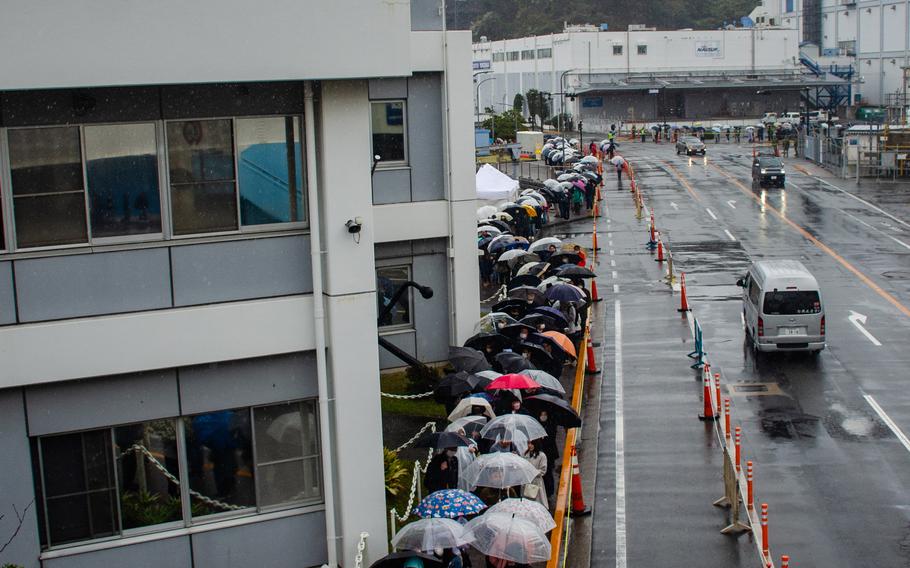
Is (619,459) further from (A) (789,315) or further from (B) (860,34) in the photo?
(B) (860,34)

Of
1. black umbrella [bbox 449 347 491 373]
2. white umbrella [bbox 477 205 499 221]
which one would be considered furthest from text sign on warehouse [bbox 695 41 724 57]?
black umbrella [bbox 449 347 491 373]

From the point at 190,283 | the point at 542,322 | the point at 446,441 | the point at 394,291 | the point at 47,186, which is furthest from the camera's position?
the point at 394,291

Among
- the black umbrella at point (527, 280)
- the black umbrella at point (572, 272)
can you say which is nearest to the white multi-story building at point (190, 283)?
the black umbrella at point (527, 280)

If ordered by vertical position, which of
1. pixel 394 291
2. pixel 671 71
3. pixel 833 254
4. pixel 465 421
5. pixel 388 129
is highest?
pixel 671 71

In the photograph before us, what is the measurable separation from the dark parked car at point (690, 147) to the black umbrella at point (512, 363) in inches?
2620

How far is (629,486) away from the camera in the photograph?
19.1 m

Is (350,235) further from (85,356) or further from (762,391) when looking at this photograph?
(762,391)

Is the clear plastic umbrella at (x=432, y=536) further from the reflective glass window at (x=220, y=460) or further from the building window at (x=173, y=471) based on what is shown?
the reflective glass window at (x=220, y=460)

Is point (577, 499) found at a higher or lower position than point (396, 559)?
lower

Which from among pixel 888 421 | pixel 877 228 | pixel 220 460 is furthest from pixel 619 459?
pixel 877 228

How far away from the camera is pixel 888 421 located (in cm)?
2219

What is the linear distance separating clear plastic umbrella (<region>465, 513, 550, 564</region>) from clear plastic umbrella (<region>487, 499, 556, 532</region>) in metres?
0.20

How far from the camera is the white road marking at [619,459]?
54.4ft

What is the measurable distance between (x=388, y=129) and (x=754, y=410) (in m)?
9.64
